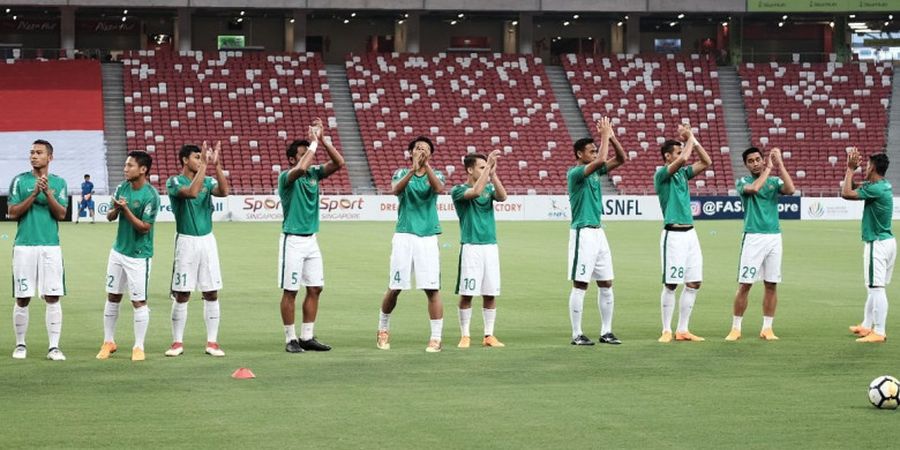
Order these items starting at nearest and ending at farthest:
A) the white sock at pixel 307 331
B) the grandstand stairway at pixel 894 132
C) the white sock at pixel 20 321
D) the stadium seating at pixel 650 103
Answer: the white sock at pixel 20 321 < the white sock at pixel 307 331 < the stadium seating at pixel 650 103 < the grandstand stairway at pixel 894 132

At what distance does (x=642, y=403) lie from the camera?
11141 millimetres

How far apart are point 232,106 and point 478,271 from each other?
45.8 metres

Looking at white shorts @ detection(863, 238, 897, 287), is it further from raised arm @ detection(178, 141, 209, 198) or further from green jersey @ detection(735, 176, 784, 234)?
raised arm @ detection(178, 141, 209, 198)

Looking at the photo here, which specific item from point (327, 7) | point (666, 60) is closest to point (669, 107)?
point (666, 60)

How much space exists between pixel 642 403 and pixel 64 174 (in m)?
46.3

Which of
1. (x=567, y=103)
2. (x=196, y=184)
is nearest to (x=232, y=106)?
(x=567, y=103)

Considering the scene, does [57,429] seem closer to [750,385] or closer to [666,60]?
[750,385]

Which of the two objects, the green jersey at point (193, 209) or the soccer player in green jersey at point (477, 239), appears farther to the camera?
the soccer player in green jersey at point (477, 239)

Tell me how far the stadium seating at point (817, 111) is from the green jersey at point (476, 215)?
44672mm

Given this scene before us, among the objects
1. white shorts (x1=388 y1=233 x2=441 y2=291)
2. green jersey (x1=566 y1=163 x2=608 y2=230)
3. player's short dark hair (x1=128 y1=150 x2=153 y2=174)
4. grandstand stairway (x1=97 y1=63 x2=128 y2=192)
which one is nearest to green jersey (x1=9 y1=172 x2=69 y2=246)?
player's short dark hair (x1=128 y1=150 x2=153 y2=174)

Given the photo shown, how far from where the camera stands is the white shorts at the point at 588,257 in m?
15.0

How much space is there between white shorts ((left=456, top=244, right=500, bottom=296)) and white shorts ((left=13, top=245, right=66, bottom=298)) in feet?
14.5

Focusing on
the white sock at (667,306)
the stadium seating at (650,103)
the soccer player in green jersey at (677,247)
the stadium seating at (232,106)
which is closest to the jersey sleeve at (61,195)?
the soccer player in green jersey at (677,247)

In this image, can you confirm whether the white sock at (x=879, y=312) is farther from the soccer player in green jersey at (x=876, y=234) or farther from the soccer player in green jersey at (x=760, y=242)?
the soccer player in green jersey at (x=760, y=242)
